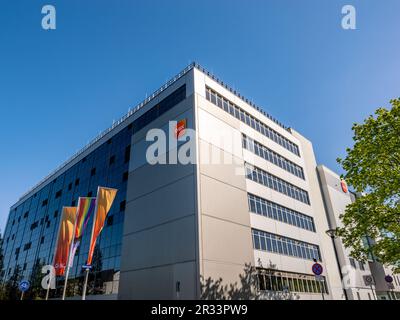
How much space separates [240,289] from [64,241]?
1684cm

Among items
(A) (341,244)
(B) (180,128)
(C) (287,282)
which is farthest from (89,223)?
(A) (341,244)

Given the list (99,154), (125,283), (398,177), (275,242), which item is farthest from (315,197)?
(99,154)

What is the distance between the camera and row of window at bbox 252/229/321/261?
25.6 m

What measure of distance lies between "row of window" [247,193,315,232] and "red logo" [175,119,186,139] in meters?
8.98

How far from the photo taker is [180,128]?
84.8ft

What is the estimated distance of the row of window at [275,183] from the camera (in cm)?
2890

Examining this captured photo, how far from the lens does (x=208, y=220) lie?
21516 millimetres

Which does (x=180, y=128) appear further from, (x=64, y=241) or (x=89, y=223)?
(x=89, y=223)

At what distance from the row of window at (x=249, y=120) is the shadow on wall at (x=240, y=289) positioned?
16.0 metres

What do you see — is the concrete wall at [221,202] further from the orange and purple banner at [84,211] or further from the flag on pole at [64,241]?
the flag on pole at [64,241]

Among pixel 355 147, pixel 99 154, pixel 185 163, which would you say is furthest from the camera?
pixel 99 154

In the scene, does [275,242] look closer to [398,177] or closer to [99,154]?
[398,177]

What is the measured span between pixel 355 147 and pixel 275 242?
12547 mm

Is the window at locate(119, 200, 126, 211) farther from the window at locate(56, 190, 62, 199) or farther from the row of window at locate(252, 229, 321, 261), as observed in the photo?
the window at locate(56, 190, 62, 199)
